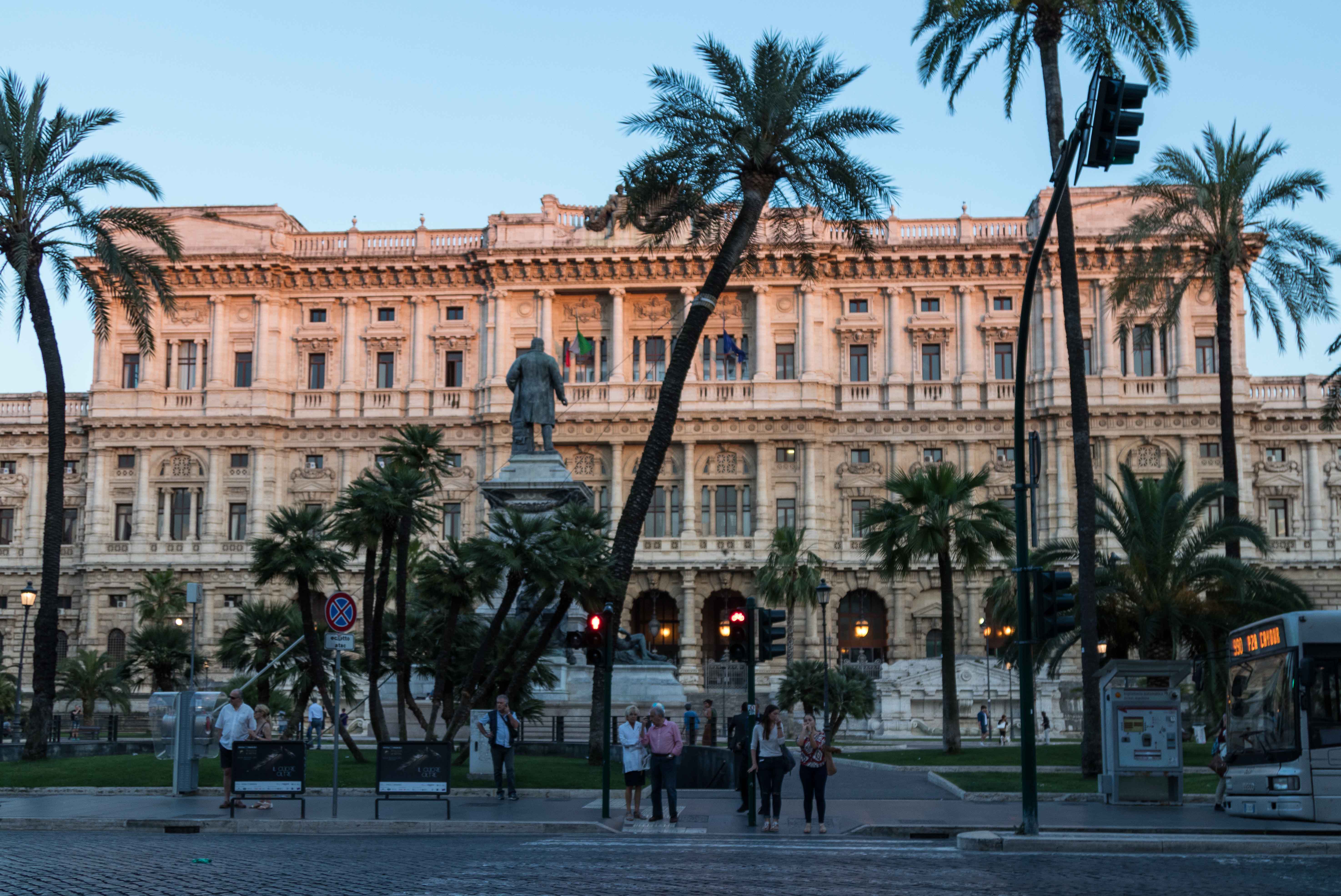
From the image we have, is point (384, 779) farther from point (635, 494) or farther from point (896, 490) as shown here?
point (896, 490)

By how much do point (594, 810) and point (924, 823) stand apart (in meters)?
4.49

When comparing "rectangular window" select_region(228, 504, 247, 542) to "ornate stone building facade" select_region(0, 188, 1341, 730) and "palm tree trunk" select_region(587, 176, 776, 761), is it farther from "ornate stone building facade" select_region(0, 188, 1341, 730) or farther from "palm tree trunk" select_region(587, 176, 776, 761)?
"palm tree trunk" select_region(587, 176, 776, 761)

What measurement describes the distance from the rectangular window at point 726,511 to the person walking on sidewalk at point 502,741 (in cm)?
3998

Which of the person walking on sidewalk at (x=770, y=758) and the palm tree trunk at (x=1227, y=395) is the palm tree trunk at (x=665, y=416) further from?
the palm tree trunk at (x=1227, y=395)

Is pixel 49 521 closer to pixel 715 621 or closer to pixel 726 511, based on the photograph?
pixel 726 511

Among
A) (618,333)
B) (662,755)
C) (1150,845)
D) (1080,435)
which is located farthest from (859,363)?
(1150,845)

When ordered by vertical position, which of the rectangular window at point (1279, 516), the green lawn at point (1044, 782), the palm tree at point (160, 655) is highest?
the rectangular window at point (1279, 516)

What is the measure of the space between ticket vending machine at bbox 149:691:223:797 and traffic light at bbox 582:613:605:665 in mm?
5843

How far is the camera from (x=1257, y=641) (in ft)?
60.3

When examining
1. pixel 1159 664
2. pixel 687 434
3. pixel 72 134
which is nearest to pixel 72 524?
pixel 687 434

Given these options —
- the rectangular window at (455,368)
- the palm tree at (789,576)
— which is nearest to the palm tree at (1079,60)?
the palm tree at (789,576)

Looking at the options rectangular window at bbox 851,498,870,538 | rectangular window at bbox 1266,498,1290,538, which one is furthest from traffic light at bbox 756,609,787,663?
rectangular window at bbox 1266,498,1290,538

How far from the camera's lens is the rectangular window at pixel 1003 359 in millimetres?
61062

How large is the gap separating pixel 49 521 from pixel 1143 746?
21191 mm
